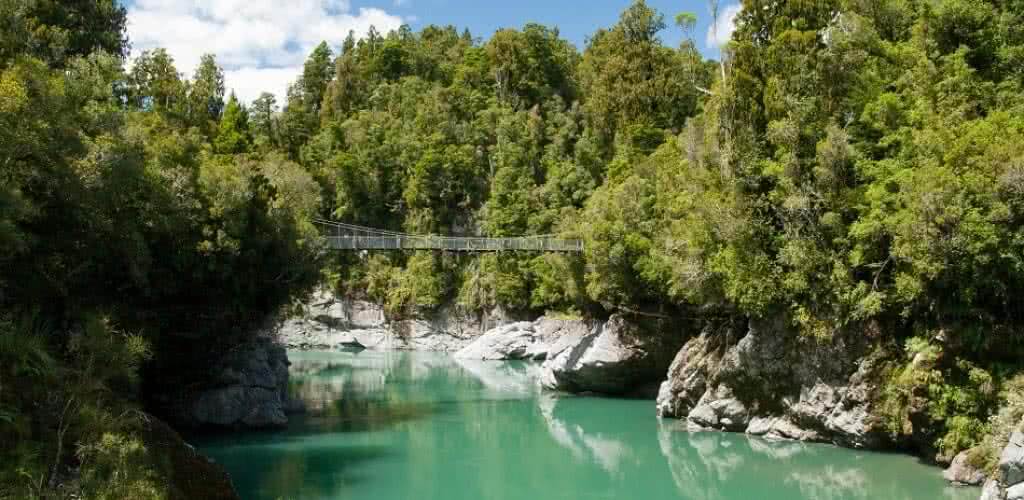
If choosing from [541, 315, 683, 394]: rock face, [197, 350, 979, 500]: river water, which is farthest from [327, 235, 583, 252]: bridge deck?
[197, 350, 979, 500]: river water

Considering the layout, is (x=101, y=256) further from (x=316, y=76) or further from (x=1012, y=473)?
(x=316, y=76)

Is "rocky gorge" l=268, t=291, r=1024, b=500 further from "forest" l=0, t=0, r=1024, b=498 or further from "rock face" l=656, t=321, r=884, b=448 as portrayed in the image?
"forest" l=0, t=0, r=1024, b=498

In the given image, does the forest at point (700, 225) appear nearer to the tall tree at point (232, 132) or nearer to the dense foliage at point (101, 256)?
the dense foliage at point (101, 256)

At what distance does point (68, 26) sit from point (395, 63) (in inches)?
1468

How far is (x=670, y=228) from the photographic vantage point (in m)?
22.2

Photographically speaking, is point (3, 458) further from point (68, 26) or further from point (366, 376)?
point (366, 376)

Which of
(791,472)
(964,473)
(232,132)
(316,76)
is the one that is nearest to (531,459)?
(791,472)

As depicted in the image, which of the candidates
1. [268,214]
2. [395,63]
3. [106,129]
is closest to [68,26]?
[268,214]

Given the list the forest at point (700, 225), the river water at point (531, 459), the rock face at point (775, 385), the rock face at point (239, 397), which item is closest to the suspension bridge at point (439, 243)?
the forest at point (700, 225)

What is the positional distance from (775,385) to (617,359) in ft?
21.8

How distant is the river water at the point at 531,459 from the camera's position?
Result: 14.1 meters

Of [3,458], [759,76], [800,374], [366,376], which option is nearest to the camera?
[3,458]

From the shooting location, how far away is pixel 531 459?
17.4 meters

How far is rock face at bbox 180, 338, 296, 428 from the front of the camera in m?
18.9
